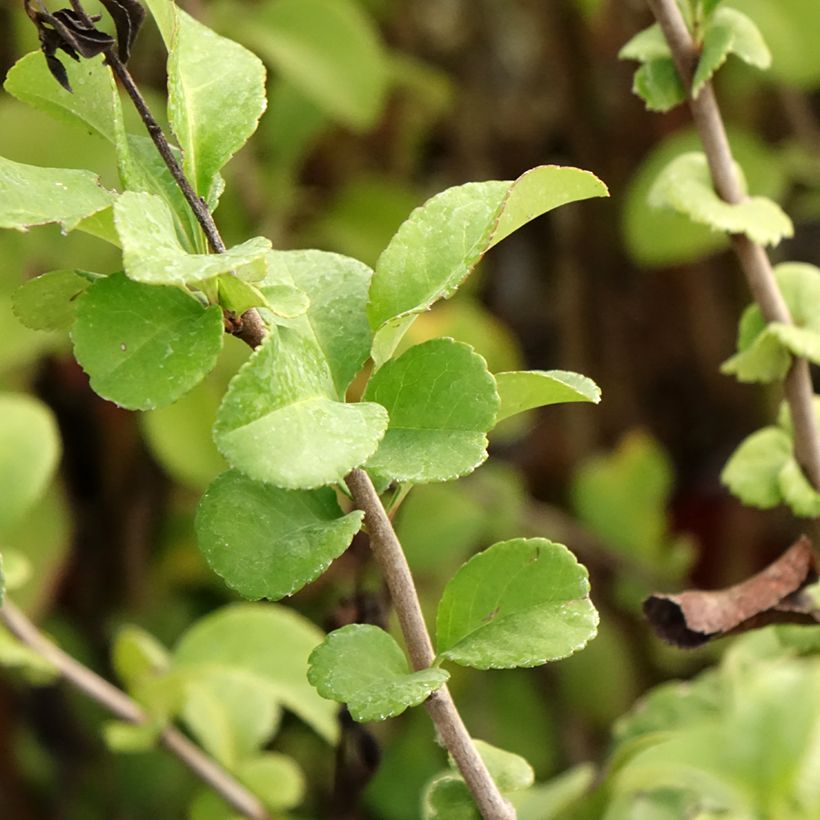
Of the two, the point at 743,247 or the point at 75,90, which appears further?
the point at 743,247

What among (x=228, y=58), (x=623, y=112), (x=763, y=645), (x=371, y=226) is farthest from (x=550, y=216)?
(x=228, y=58)

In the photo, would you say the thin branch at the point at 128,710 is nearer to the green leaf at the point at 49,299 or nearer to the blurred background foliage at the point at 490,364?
the blurred background foliage at the point at 490,364

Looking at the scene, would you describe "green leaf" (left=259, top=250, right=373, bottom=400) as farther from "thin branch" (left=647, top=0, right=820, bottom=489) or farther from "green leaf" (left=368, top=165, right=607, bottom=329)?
"thin branch" (left=647, top=0, right=820, bottom=489)

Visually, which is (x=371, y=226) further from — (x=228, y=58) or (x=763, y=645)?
(x=228, y=58)

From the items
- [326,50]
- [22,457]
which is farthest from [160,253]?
[326,50]

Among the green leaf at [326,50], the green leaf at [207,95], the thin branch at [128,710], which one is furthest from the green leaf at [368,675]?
the green leaf at [326,50]

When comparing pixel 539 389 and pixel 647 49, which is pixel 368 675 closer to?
pixel 539 389
